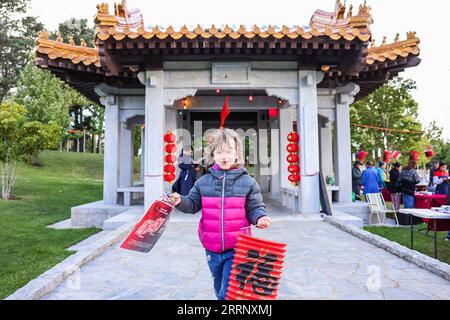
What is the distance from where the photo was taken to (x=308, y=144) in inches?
297

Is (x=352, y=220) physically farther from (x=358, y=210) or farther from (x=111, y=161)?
(x=111, y=161)

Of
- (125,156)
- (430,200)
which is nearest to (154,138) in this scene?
(125,156)

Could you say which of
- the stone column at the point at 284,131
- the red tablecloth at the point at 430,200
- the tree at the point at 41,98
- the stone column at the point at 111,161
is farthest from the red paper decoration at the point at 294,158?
the tree at the point at 41,98

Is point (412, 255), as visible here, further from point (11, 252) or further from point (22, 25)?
point (22, 25)

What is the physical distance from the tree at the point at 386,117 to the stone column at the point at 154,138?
16.8 meters

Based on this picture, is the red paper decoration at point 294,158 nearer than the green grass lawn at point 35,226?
No

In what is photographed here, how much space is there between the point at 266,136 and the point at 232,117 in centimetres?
149

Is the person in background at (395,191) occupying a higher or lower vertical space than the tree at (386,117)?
lower

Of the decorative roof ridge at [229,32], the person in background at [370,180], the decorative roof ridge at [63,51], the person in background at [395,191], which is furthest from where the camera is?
the person in background at [370,180]

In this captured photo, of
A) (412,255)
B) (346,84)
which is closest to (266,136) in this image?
(346,84)

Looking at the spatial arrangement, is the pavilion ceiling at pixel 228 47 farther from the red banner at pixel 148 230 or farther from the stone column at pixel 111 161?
the red banner at pixel 148 230

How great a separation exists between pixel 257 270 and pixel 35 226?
25.4 feet

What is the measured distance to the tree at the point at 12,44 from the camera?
92.6 feet

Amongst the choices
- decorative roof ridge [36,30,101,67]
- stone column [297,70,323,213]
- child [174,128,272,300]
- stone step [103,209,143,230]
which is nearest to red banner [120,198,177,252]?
child [174,128,272,300]
